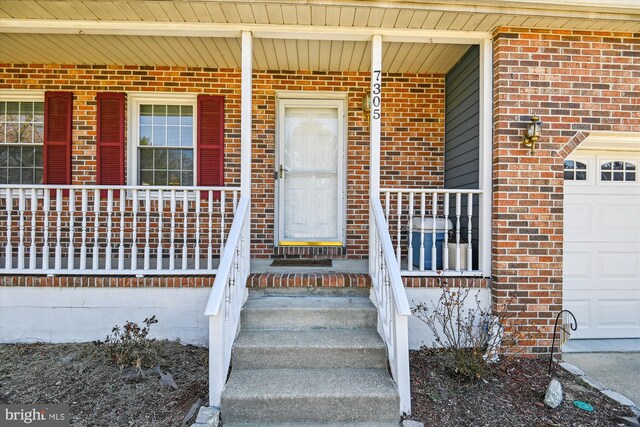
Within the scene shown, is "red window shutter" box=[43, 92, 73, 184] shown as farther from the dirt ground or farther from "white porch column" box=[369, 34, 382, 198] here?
"white porch column" box=[369, 34, 382, 198]

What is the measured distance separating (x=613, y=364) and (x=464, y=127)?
2.78 m

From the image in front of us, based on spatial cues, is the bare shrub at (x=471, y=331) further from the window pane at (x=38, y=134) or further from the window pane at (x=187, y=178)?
the window pane at (x=38, y=134)

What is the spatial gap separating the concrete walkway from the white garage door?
233mm

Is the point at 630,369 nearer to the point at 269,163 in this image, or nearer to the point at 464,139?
the point at 464,139

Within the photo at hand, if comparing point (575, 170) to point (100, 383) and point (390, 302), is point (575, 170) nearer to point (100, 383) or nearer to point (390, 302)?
point (390, 302)

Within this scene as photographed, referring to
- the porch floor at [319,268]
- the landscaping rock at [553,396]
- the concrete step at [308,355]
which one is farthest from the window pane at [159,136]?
the landscaping rock at [553,396]

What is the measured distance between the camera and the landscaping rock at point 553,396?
9.52 feet

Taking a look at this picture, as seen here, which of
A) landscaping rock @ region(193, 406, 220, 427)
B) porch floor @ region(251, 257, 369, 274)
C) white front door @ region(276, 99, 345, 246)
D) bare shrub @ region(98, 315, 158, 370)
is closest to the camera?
landscaping rock @ region(193, 406, 220, 427)

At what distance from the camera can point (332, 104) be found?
5.30 metres

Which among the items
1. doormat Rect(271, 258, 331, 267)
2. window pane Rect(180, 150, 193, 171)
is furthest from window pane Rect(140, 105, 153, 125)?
doormat Rect(271, 258, 331, 267)

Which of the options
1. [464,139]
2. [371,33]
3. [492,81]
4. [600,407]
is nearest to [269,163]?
[371,33]

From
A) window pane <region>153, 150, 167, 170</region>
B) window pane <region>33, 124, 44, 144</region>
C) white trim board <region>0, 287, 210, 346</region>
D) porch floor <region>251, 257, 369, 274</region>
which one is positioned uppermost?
window pane <region>33, 124, 44, 144</region>

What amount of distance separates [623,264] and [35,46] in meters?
6.98

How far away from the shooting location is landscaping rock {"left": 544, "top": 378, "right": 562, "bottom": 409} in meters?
2.90
